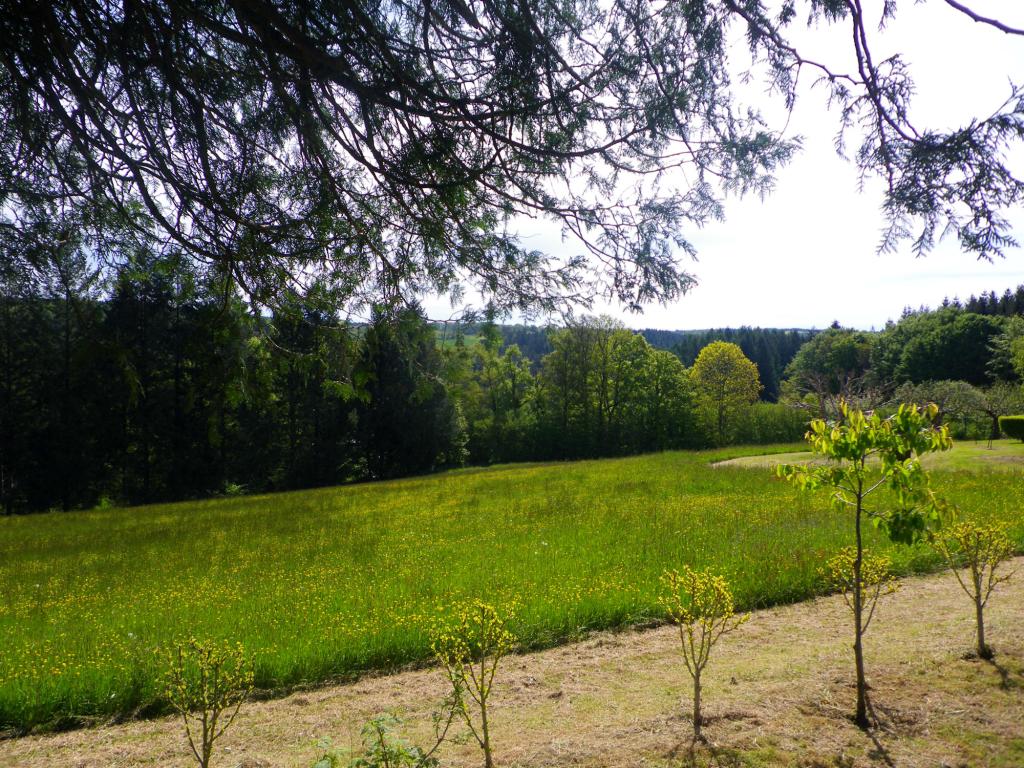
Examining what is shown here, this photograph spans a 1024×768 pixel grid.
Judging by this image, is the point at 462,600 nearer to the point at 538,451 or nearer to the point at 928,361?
the point at 538,451

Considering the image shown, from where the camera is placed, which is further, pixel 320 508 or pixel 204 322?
pixel 320 508

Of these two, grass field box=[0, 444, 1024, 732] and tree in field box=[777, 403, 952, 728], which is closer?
tree in field box=[777, 403, 952, 728]

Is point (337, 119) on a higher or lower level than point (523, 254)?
higher

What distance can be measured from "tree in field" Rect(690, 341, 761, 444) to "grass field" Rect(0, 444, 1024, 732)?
28.3 meters

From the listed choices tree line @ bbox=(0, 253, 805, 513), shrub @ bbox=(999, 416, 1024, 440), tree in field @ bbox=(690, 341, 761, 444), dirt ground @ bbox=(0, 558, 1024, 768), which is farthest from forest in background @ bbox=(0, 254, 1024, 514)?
dirt ground @ bbox=(0, 558, 1024, 768)

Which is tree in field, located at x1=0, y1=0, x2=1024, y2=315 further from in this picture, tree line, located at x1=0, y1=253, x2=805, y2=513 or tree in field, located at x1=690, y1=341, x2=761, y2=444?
tree in field, located at x1=690, y1=341, x2=761, y2=444

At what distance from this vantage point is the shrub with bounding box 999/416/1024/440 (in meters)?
23.6

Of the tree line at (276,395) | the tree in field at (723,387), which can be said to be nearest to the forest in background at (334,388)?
the tree line at (276,395)

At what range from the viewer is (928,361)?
5825 cm

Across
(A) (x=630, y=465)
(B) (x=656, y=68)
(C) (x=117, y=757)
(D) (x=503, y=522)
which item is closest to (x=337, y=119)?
(B) (x=656, y=68)

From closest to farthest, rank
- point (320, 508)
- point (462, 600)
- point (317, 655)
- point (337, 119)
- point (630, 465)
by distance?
point (337, 119)
point (317, 655)
point (462, 600)
point (320, 508)
point (630, 465)

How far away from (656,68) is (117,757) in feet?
18.1

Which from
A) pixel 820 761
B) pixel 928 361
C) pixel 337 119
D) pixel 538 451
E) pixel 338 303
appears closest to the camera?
pixel 820 761

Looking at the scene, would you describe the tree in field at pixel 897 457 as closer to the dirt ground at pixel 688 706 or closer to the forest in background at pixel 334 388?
the dirt ground at pixel 688 706
